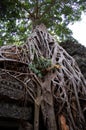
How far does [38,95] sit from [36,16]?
4558mm

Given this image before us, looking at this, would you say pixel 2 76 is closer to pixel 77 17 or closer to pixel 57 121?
pixel 57 121

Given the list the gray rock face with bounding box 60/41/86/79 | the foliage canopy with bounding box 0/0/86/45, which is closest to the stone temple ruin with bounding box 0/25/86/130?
the gray rock face with bounding box 60/41/86/79

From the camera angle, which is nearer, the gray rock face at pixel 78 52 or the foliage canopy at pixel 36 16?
the gray rock face at pixel 78 52

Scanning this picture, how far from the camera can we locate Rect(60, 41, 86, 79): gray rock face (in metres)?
6.06

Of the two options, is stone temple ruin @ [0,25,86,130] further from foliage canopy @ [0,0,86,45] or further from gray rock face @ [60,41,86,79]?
foliage canopy @ [0,0,86,45]

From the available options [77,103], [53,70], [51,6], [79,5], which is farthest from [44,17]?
[77,103]

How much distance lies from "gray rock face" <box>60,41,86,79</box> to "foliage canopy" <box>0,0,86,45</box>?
151 centimetres

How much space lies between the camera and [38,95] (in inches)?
169

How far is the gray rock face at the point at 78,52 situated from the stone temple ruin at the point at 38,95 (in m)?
0.92

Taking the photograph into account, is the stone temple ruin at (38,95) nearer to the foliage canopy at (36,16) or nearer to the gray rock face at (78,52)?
the gray rock face at (78,52)

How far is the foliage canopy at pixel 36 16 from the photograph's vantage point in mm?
8153

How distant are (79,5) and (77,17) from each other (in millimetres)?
468

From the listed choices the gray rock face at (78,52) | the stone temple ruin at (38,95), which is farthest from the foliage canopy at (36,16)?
the stone temple ruin at (38,95)

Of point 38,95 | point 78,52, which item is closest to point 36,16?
point 78,52
